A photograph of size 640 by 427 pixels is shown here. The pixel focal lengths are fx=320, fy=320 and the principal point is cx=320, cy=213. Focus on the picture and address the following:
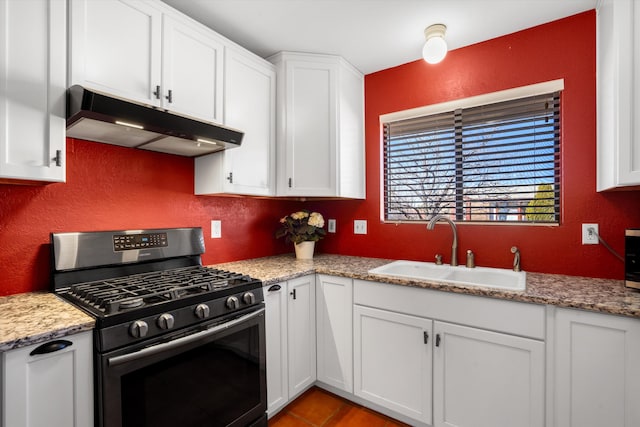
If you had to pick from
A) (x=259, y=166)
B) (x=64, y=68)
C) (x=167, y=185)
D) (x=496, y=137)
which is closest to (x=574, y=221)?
(x=496, y=137)

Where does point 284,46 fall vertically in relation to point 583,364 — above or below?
above

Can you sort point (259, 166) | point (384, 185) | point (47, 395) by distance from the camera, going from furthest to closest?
point (384, 185), point (259, 166), point (47, 395)

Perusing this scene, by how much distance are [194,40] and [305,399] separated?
2.24 meters

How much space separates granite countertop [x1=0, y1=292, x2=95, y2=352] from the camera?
0.95 metres

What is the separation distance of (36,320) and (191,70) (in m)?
1.33

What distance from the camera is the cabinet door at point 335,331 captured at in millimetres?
1964

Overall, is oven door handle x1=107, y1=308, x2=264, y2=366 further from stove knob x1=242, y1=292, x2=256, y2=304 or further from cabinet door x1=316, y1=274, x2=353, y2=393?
cabinet door x1=316, y1=274, x2=353, y2=393

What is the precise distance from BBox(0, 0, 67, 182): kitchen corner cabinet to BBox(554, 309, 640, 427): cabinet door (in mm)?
2181

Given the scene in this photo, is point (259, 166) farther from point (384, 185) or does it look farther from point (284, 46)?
point (384, 185)

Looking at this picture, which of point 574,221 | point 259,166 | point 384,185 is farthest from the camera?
point 384,185

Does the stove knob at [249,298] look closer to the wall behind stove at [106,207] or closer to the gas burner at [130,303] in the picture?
the gas burner at [130,303]


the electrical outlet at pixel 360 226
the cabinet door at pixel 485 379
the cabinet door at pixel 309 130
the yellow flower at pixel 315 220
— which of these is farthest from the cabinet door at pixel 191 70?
the cabinet door at pixel 485 379

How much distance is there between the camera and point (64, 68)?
1.29m

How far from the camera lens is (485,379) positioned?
1.53 m
